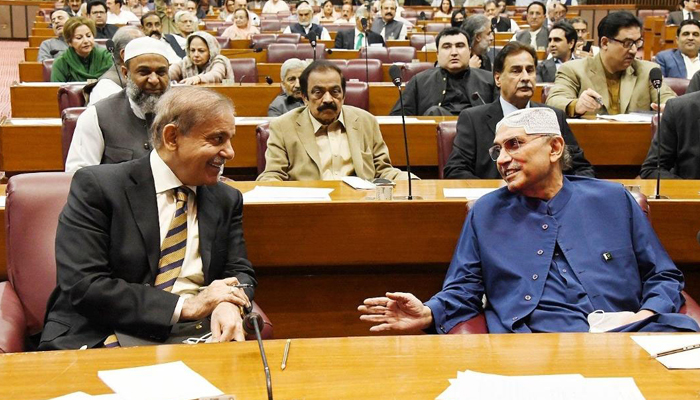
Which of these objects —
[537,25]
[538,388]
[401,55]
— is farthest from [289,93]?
[537,25]

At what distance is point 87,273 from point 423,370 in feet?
3.08

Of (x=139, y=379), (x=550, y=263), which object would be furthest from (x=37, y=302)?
(x=550, y=263)

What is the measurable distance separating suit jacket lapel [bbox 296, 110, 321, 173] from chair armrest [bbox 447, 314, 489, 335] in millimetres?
1529

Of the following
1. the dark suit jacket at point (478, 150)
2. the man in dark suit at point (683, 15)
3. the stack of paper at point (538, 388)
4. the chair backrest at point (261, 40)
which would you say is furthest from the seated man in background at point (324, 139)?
the man in dark suit at point (683, 15)

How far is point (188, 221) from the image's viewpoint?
7.68ft

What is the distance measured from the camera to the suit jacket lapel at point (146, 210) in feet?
7.36

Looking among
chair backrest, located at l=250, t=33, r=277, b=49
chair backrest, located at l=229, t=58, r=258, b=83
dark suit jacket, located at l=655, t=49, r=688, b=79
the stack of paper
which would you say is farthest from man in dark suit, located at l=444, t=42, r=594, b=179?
chair backrest, located at l=250, t=33, r=277, b=49

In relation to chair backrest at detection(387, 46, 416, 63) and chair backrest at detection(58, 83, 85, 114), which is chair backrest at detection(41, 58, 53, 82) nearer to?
chair backrest at detection(58, 83, 85, 114)

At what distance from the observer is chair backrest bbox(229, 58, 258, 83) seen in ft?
23.7

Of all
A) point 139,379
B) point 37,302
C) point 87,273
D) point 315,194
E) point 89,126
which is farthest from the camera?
point 89,126

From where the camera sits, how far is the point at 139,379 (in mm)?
1604

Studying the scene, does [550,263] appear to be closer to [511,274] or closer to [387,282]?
[511,274]

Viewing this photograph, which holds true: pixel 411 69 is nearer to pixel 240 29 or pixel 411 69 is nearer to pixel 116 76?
pixel 116 76

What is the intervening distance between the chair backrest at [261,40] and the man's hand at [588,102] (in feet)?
17.0
